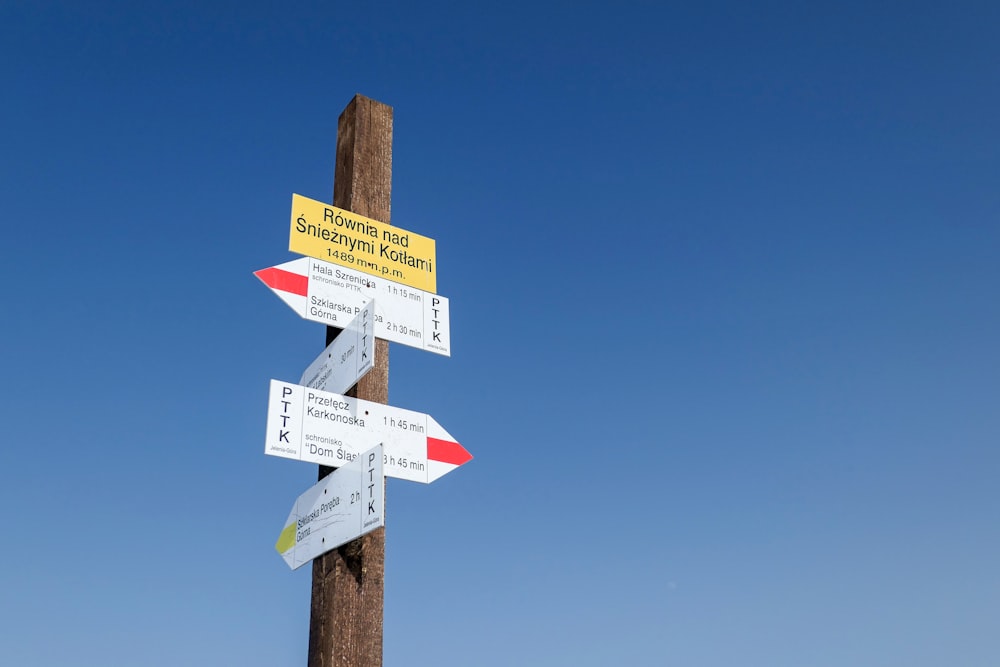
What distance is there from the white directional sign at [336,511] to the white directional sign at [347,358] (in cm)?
43

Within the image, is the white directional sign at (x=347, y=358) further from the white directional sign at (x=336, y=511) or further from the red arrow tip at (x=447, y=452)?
the red arrow tip at (x=447, y=452)

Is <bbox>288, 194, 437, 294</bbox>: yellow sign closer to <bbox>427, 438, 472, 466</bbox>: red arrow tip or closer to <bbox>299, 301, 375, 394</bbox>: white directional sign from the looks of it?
<bbox>299, 301, 375, 394</bbox>: white directional sign

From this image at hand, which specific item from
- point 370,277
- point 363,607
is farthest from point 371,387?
point 363,607

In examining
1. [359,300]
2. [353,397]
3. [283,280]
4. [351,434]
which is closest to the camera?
[351,434]

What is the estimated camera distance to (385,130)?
526 cm

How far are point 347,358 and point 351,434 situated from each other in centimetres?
38

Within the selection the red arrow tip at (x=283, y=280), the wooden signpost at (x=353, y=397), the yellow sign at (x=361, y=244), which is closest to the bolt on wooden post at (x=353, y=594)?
the wooden signpost at (x=353, y=397)

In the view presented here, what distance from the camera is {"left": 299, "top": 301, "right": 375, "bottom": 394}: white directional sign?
4016mm

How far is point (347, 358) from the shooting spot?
13.7 feet

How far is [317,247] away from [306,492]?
1329 millimetres

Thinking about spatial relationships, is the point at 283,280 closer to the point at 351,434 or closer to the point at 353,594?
the point at 351,434

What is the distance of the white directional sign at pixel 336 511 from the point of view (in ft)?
12.0

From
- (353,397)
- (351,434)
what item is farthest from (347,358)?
(351,434)

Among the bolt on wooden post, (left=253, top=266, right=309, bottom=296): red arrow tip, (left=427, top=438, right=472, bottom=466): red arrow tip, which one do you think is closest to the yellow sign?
(left=253, top=266, right=309, bottom=296): red arrow tip
